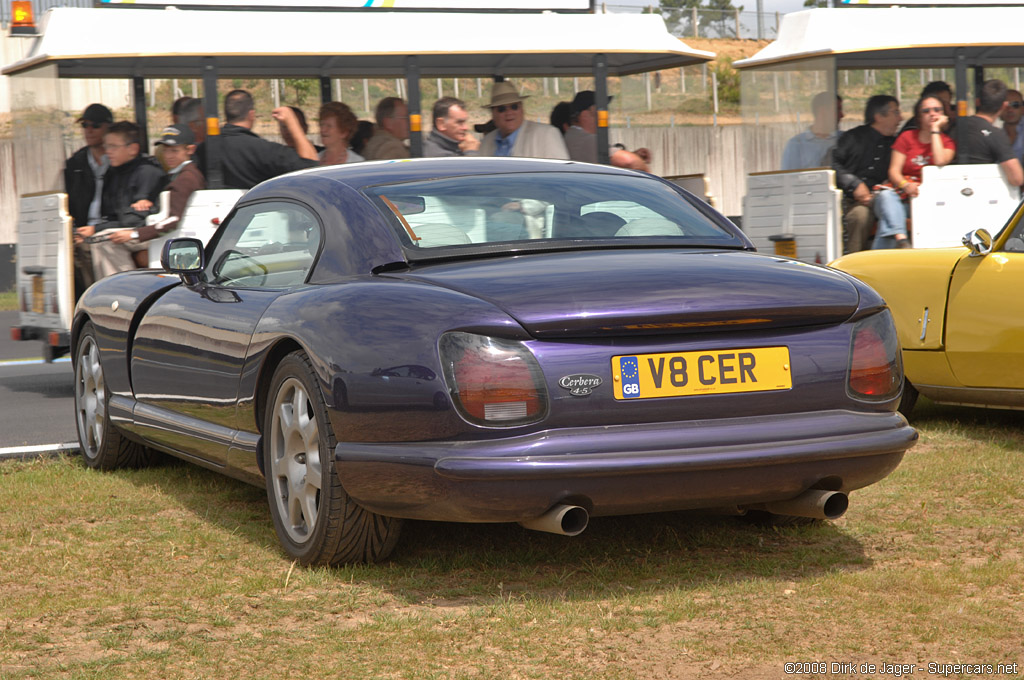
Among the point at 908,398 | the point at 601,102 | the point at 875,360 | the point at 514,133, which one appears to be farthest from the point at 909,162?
the point at 875,360

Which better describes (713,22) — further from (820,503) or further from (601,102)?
(820,503)

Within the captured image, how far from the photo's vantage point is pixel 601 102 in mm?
11695

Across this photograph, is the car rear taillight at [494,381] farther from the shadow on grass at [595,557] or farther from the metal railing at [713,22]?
the metal railing at [713,22]

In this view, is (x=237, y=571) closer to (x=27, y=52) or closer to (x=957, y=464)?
(x=957, y=464)

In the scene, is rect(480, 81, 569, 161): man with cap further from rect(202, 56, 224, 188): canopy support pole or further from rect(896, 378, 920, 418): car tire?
rect(896, 378, 920, 418): car tire

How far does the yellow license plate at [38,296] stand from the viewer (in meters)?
10.7

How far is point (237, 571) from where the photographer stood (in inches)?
187

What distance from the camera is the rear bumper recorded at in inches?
158

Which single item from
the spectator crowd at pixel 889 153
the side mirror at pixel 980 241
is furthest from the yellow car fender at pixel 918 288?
the spectator crowd at pixel 889 153

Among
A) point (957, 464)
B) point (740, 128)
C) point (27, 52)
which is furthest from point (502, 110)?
point (957, 464)

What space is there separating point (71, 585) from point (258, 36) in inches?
262

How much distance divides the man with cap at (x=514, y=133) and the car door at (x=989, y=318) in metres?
4.80

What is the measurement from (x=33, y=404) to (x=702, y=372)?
6.99 meters

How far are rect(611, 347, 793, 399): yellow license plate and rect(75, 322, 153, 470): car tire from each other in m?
3.44
